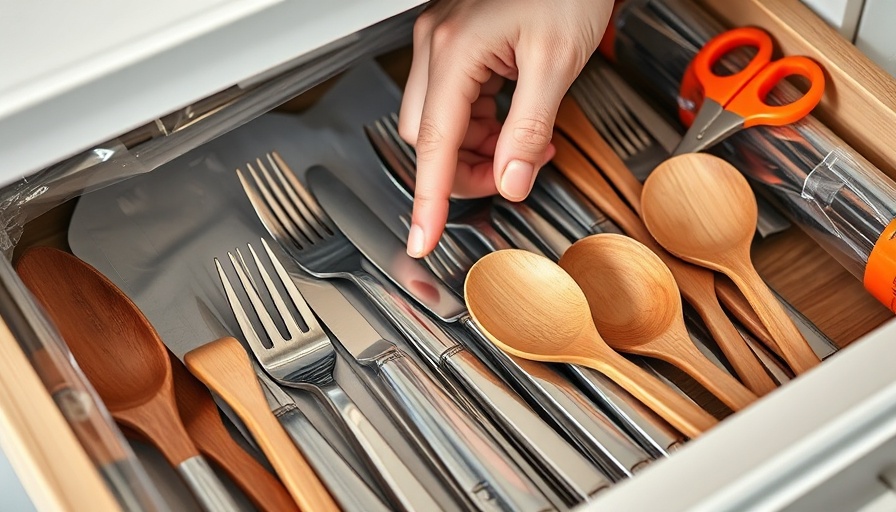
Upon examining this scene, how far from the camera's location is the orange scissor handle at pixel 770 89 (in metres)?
0.61

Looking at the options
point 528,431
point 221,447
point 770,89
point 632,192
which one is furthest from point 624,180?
point 221,447

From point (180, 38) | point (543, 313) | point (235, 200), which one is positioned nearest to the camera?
point (180, 38)

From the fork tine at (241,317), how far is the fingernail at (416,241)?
107 mm

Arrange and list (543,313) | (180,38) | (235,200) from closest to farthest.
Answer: (180,38) → (543,313) → (235,200)

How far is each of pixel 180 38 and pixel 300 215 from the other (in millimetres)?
225

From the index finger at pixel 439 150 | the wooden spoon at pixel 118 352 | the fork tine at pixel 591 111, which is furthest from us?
the fork tine at pixel 591 111

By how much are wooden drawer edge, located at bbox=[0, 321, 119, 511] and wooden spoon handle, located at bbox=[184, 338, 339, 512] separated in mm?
98

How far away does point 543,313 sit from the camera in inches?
22.7

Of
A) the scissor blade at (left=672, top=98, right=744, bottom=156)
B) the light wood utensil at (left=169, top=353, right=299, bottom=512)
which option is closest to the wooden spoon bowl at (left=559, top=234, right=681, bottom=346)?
the scissor blade at (left=672, top=98, right=744, bottom=156)

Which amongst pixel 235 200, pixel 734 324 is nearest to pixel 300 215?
pixel 235 200

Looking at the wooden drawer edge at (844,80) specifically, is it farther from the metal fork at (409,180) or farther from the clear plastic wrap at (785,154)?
the metal fork at (409,180)

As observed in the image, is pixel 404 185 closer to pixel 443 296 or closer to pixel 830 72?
pixel 443 296

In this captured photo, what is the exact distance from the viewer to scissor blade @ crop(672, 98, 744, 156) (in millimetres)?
641

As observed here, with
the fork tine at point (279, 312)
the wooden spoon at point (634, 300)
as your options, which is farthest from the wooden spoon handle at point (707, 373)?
the fork tine at point (279, 312)
